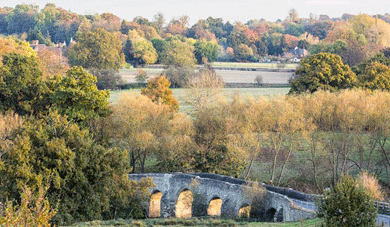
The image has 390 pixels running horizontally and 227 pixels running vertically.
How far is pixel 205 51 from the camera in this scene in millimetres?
147875

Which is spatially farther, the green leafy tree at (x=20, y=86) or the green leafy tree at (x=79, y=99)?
the green leafy tree at (x=20, y=86)

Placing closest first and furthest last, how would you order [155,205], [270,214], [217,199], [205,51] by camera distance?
1. [270,214]
2. [217,199]
3. [155,205]
4. [205,51]

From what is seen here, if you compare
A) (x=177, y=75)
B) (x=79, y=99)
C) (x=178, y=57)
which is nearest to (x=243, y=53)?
(x=178, y=57)

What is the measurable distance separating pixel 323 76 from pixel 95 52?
50496 millimetres

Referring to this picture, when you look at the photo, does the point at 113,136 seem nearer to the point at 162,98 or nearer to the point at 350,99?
the point at 162,98

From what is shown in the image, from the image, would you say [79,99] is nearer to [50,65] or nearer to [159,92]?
[159,92]

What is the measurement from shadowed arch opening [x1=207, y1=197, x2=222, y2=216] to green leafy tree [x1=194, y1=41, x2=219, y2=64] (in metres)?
102

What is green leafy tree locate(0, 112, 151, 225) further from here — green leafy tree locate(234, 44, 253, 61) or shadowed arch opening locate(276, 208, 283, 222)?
green leafy tree locate(234, 44, 253, 61)

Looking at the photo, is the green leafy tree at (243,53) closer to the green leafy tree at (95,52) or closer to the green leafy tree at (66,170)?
the green leafy tree at (95,52)

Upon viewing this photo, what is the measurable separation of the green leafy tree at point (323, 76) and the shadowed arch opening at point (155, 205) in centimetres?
2381

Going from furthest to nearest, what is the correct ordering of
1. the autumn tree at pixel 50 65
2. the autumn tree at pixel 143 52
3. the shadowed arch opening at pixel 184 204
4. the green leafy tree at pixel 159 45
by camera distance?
1. the green leafy tree at pixel 159 45
2. the autumn tree at pixel 143 52
3. the autumn tree at pixel 50 65
4. the shadowed arch opening at pixel 184 204

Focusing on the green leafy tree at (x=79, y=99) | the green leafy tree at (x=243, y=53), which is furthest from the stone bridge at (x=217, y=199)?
the green leafy tree at (x=243, y=53)

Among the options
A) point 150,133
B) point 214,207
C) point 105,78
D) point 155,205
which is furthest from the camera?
point 105,78

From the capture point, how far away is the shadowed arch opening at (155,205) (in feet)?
164
